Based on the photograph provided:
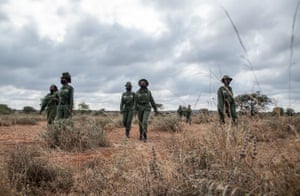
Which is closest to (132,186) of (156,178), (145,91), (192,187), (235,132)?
(156,178)

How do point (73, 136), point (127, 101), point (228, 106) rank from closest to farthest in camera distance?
1. point (228, 106)
2. point (73, 136)
3. point (127, 101)

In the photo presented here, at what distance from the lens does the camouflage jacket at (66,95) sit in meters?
8.41

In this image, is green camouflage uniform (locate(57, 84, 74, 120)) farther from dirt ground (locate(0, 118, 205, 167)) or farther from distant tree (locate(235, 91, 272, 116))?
distant tree (locate(235, 91, 272, 116))

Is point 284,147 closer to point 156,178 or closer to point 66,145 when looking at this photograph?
point 156,178

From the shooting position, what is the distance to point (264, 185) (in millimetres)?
1818

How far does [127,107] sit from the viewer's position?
10.3 m

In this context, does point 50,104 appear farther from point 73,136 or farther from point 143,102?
point 73,136

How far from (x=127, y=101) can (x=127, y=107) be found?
0.22 m

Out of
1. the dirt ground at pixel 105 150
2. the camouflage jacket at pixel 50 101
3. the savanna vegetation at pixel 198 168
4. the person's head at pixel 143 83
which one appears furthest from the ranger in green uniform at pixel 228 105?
the camouflage jacket at pixel 50 101

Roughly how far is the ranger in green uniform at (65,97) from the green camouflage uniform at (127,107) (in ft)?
7.38

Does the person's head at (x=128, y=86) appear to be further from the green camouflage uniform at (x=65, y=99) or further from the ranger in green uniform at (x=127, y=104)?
the green camouflage uniform at (x=65, y=99)

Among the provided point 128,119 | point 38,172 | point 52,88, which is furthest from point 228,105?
point 52,88

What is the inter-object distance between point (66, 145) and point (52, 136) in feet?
2.23

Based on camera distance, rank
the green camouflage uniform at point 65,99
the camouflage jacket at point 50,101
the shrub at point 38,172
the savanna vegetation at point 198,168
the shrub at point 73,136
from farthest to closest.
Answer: the camouflage jacket at point 50,101
the green camouflage uniform at point 65,99
the shrub at point 73,136
the shrub at point 38,172
the savanna vegetation at point 198,168
